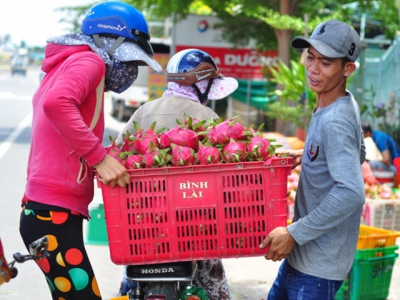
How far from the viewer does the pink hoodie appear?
2.97 m

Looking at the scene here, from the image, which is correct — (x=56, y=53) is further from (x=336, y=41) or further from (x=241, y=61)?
(x=241, y=61)

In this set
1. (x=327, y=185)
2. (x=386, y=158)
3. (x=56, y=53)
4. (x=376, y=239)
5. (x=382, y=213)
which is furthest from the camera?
(x=386, y=158)

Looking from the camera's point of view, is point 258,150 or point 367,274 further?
point 367,274

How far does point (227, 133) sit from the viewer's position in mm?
3143

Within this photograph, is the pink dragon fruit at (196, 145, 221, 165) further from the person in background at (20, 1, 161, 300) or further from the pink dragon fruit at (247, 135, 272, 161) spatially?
the person in background at (20, 1, 161, 300)

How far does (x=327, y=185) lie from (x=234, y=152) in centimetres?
47

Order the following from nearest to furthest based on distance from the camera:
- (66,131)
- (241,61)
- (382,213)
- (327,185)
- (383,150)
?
(66,131) → (327,185) → (382,213) → (383,150) → (241,61)

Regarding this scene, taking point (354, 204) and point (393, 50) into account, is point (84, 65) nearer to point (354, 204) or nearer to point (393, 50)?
point (354, 204)

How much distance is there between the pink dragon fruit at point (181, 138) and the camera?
3125mm

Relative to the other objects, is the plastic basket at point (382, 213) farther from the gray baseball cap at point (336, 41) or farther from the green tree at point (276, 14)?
the green tree at point (276, 14)

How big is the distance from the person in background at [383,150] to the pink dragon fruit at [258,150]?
7.02 m

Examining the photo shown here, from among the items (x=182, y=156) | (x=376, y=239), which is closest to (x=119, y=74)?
(x=182, y=156)

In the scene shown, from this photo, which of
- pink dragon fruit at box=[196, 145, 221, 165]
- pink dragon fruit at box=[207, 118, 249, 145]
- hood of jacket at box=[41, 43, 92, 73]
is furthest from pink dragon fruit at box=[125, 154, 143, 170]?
hood of jacket at box=[41, 43, 92, 73]

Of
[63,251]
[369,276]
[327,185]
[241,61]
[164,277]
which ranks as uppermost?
[327,185]
